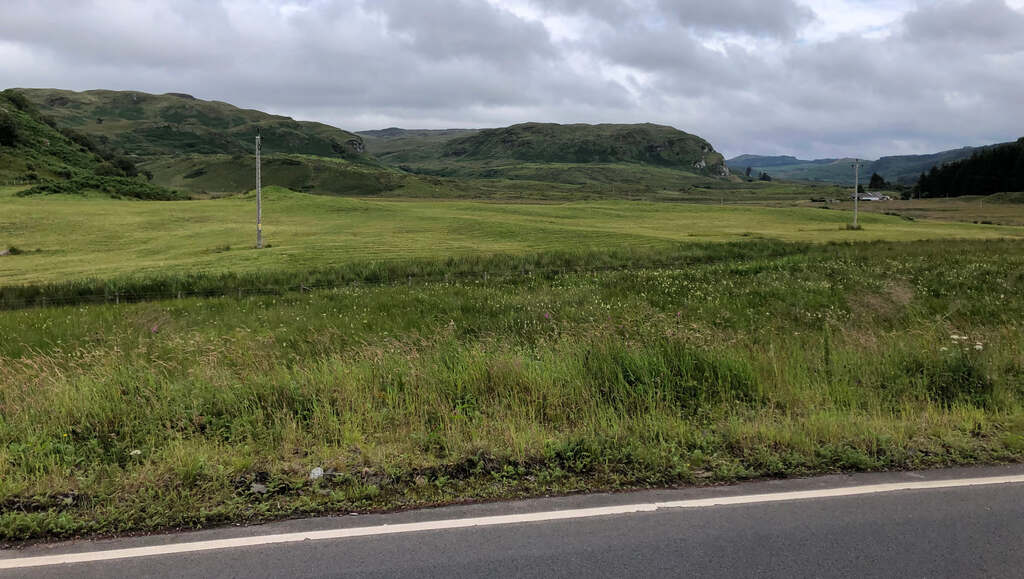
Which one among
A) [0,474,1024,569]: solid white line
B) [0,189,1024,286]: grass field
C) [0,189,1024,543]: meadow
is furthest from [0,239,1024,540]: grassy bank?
[0,189,1024,286]: grass field

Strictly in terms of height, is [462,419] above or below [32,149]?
below

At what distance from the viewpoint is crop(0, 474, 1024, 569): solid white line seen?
4.73m

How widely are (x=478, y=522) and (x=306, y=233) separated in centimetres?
4411

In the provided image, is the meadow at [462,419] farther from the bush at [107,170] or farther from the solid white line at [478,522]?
the bush at [107,170]

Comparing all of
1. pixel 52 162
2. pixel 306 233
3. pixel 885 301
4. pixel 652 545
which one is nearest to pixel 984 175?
pixel 885 301

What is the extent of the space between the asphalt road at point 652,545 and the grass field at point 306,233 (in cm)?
2748

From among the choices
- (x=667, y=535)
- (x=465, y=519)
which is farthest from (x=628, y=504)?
(x=465, y=519)

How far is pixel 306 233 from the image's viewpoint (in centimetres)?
4672

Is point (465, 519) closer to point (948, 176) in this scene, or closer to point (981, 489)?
point (981, 489)

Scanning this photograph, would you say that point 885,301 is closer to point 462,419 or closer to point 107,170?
point 462,419

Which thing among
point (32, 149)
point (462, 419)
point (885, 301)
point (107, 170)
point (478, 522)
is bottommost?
point (885, 301)

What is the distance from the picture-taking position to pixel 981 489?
5719mm

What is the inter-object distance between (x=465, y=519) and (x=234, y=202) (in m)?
67.5

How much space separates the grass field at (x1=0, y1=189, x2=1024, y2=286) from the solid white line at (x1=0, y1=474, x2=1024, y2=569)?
2727 centimetres
